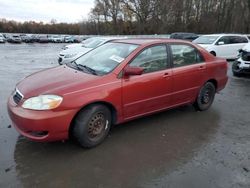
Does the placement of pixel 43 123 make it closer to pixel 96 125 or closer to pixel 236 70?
pixel 96 125

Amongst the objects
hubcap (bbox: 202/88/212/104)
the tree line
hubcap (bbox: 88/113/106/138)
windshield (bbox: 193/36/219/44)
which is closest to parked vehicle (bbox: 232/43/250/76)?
hubcap (bbox: 202/88/212/104)

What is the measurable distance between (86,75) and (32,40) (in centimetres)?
4810

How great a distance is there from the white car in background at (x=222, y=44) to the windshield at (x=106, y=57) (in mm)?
10382

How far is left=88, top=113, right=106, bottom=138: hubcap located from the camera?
389 centimetres

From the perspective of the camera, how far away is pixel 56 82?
393 centimetres

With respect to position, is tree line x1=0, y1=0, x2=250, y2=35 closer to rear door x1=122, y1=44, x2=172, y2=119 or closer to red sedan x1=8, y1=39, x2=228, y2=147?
red sedan x1=8, y1=39, x2=228, y2=147

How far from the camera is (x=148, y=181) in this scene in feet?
10.4

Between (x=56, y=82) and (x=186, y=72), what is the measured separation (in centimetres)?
253

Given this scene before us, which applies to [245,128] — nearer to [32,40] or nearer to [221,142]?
[221,142]

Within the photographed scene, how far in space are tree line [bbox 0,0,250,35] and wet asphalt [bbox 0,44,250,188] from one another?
41.2 metres

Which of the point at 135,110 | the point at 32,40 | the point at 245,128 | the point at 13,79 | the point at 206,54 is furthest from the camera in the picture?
the point at 32,40

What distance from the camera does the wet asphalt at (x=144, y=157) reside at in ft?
10.4

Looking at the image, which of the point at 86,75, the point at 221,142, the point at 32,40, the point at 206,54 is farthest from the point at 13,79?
the point at 32,40

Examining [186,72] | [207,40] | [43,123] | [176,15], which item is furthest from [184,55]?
[176,15]
